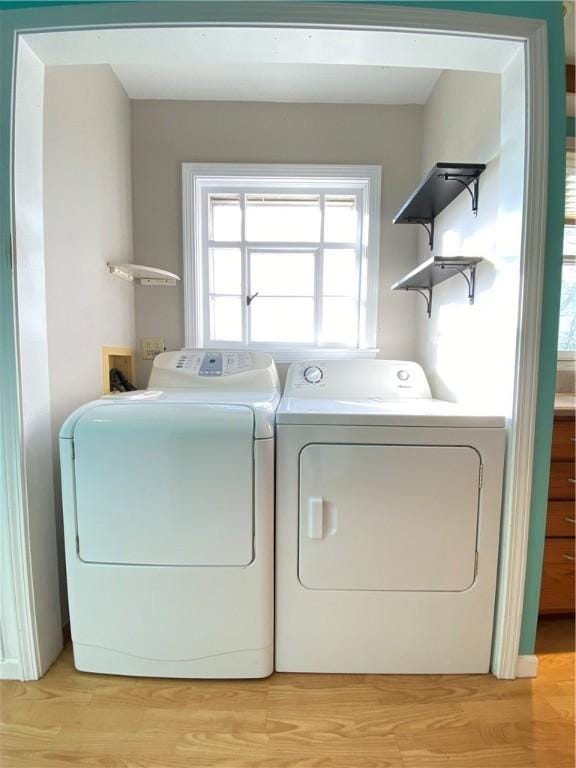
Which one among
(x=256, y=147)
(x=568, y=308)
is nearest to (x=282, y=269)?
(x=256, y=147)

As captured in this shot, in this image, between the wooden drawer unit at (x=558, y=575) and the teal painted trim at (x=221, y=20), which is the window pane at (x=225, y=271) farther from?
the wooden drawer unit at (x=558, y=575)

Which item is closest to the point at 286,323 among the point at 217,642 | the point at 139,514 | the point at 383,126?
the point at 383,126

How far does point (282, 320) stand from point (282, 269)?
31 cm

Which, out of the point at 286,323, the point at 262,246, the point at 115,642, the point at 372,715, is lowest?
the point at 372,715

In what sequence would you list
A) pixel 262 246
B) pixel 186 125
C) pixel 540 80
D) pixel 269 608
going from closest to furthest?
pixel 540 80
pixel 269 608
pixel 186 125
pixel 262 246

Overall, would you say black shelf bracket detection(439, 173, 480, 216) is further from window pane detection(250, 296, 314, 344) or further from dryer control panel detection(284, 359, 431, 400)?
window pane detection(250, 296, 314, 344)

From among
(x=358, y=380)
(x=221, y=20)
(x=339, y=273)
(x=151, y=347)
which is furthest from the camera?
(x=339, y=273)

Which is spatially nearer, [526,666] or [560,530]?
[526,666]

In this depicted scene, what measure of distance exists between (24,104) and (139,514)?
1328mm

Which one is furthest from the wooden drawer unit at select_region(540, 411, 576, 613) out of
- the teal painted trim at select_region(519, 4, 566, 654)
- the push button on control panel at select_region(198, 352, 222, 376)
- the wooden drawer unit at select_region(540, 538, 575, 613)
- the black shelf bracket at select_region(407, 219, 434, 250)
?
the push button on control panel at select_region(198, 352, 222, 376)

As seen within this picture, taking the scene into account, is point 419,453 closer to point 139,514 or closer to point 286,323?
point 139,514

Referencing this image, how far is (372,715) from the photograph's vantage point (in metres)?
1.05

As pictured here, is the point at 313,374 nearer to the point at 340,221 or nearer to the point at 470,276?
the point at 470,276

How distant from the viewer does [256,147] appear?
1916mm
